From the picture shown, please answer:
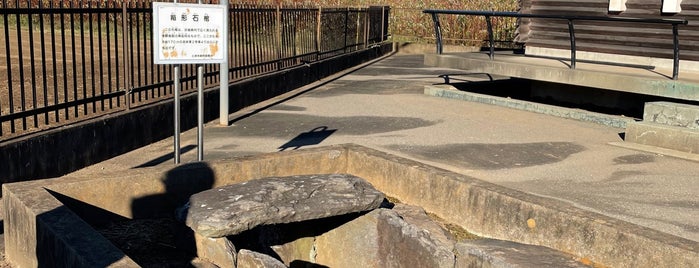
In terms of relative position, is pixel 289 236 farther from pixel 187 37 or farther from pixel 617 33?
pixel 617 33

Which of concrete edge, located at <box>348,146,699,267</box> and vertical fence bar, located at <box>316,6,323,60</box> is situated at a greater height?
vertical fence bar, located at <box>316,6,323,60</box>

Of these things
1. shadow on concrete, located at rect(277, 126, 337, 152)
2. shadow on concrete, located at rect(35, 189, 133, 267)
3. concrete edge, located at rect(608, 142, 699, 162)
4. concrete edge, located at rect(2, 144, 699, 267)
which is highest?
shadow on concrete, located at rect(35, 189, 133, 267)

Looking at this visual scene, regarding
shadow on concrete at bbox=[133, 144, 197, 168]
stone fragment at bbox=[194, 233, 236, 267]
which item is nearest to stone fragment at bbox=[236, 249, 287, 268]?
stone fragment at bbox=[194, 233, 236, 267]

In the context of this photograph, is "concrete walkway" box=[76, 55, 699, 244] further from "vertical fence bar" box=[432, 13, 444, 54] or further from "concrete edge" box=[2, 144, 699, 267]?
"concrete edge" box=[2, 144, 699, 267]

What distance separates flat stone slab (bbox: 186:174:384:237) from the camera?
4770 mm

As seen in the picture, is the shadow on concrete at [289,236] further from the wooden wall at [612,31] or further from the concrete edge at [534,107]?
the wooden wall at [612,31]

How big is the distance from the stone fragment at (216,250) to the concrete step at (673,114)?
22.1ft

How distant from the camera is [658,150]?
9445 millimetres

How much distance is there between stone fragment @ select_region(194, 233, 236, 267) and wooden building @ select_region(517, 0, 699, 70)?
982 centimetres

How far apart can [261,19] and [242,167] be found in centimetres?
815

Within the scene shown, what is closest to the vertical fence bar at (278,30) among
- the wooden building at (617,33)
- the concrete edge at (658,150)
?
the wooden building at (617,33)

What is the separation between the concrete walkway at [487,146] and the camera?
7.29 m

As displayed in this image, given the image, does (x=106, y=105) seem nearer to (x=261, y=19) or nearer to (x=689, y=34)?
(x=261, y=19)

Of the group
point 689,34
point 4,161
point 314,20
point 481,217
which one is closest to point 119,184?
point 4,161
